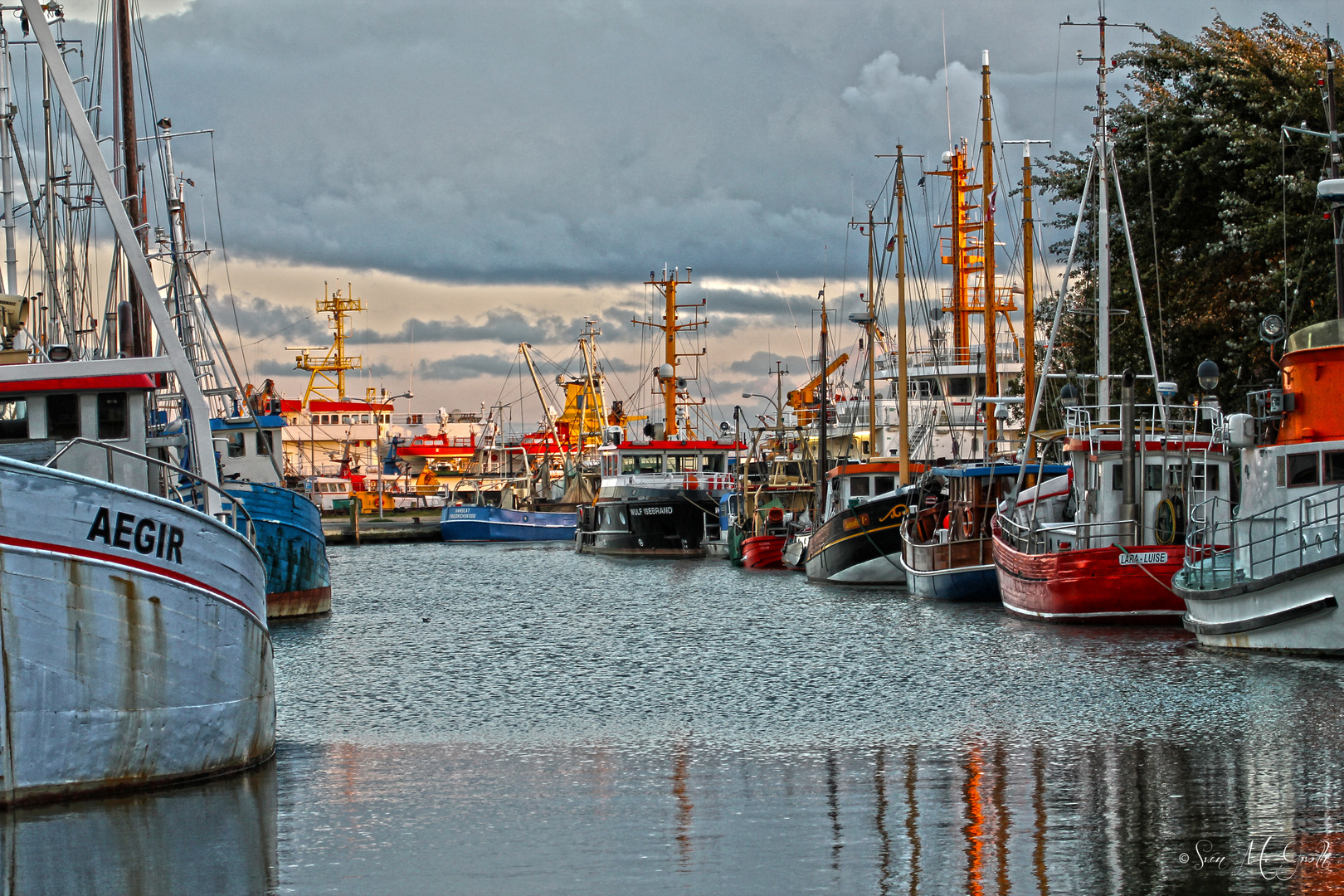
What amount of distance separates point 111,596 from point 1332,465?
16.4 m

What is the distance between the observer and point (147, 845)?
10.5 m

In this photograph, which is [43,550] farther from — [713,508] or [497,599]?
[713,508]

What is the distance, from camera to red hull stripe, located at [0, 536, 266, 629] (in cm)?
1072

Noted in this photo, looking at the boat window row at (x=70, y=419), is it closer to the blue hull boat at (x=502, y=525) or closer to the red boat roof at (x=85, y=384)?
the red boat roof at (x=85, y=384)

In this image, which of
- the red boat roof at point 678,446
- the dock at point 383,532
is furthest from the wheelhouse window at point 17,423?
the dock at point 383,532

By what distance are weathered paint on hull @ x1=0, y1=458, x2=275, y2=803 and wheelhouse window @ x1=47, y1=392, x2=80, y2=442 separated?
2.61 m

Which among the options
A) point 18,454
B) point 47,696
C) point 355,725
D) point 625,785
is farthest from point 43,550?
point 355,725

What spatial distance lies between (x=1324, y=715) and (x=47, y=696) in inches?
507

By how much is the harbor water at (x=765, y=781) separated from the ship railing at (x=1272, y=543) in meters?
1.40

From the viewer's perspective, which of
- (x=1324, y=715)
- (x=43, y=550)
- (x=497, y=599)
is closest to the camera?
(x=43, y=550)

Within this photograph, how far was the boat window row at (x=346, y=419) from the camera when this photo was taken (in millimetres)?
115875

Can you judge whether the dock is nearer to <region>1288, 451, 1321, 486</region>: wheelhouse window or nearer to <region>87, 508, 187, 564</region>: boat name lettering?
<region>1288, 451, 1321, 486</region>: wheelhouse window

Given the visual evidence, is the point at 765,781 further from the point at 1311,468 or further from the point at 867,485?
the point at 867,485

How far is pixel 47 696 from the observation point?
1102 centimetres
